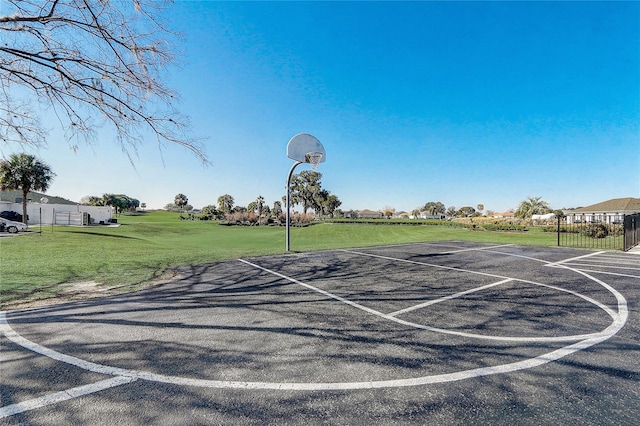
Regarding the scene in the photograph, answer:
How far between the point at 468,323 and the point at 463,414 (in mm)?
2042

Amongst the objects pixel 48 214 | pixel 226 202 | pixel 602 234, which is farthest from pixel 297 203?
pixel 602 234

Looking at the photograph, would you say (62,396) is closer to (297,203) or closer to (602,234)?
(602,234)

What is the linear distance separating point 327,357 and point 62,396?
2.23 m

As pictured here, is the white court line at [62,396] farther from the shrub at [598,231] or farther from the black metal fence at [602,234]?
the shrub at [598,231]

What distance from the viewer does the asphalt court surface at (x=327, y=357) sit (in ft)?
6.56

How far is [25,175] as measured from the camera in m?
26.8

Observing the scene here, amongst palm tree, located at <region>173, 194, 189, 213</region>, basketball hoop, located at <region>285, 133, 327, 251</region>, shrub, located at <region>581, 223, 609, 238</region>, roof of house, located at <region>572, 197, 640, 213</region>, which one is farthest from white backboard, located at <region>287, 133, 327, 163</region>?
palm tree, located at <region>173, 194, 189, 213</region>

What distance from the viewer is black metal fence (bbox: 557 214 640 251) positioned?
39.8ft

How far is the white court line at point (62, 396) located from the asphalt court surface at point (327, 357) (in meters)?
0.01

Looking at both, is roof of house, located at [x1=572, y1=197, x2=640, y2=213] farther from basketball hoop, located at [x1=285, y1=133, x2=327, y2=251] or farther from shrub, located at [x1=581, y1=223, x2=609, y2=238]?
basketball hoop, located at [x1=285, y1=133, x2=327, y2=251]

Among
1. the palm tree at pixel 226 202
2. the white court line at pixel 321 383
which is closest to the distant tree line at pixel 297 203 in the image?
the palm tree at pixel 226 202

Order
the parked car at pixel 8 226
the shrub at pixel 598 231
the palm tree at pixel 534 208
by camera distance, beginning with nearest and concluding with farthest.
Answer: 1. the shrub at pixel 598 231
2. the parked car at pixel 8 226
3. the palm tree at pixel 534 208

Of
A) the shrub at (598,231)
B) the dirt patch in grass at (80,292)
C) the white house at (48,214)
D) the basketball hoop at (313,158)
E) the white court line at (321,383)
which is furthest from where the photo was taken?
the white house at (48,214)

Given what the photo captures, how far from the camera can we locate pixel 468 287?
571 centimetres
